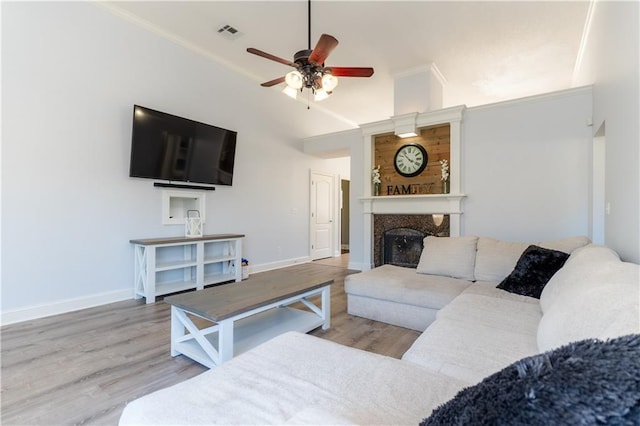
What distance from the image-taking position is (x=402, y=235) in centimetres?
500

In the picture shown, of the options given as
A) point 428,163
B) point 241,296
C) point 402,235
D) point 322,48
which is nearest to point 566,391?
point 241,296

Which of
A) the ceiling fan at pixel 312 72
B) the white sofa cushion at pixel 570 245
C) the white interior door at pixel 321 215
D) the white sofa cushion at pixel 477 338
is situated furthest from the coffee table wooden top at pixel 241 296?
the white interior door at pixel 321 215

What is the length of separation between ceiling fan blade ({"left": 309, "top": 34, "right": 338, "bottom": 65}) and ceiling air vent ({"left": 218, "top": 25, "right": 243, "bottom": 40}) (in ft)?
6.49

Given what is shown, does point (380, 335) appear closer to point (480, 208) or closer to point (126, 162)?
point (480, 208)

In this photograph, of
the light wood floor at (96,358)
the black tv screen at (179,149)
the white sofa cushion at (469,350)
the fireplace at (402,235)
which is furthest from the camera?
the fireplace at (402,235)

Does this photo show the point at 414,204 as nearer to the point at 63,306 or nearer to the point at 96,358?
the point at 96,358

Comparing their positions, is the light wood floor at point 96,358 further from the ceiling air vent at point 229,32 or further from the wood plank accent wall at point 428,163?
the ceiling air vent at point 229,32

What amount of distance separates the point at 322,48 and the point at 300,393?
8.16ft

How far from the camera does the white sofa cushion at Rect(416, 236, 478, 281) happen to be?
9.87 ft

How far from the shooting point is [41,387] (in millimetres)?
1842

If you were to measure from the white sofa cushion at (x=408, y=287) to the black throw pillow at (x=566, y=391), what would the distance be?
2.11m

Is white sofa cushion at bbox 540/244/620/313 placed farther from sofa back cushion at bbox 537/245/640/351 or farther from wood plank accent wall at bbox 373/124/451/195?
wood plank accent wall at bbox 373/124/451/195

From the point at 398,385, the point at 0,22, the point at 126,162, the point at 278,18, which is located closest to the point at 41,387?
the point at 398,385

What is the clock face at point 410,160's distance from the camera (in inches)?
195
